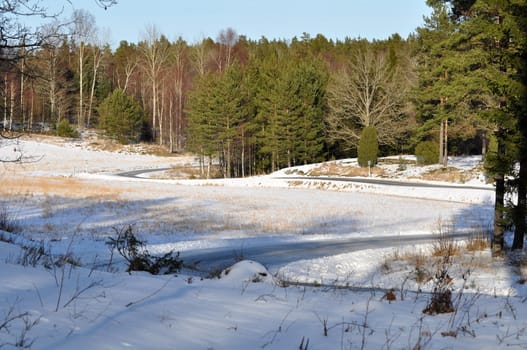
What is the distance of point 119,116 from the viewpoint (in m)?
75.2

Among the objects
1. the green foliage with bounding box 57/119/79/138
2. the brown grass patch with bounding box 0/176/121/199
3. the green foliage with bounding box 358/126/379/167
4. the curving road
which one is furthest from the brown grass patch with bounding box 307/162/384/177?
the green foliage with bounding box 57/119/79/138

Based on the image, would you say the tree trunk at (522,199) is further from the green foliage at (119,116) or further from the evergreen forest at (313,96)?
the green foliage at (119,116)

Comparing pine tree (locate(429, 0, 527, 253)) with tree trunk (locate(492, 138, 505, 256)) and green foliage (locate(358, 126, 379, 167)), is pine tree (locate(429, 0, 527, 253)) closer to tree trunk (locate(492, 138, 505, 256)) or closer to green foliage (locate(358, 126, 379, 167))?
tree trunk (locate(492, 138, 505, 256))

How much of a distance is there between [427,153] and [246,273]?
139 feet

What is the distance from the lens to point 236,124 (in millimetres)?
57500

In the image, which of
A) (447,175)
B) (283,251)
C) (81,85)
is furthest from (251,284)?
(81,85)

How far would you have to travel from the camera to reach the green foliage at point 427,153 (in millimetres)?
45656

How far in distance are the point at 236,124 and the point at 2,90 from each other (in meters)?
48.3

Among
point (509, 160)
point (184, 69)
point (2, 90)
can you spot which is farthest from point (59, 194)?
point (184, 69)

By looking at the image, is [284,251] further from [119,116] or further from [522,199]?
[119,116]

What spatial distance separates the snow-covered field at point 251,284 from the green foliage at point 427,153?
1440 cm

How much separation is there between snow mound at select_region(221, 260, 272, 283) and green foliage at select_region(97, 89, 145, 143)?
235ft

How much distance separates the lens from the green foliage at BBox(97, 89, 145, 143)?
74812 millimetres

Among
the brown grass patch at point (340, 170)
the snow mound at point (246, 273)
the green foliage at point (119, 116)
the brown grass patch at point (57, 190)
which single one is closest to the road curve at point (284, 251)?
the snow mound at point (246, 273)
